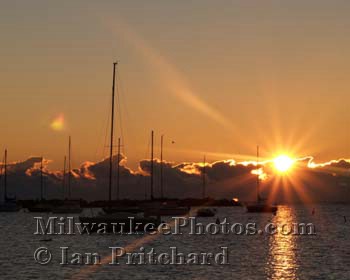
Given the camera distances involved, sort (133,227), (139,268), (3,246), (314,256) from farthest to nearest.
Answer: (133,227)
(3,246)
(314,256)
(139,268)

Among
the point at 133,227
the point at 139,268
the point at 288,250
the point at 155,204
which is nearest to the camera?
the point at 139,268

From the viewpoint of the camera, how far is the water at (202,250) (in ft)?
184

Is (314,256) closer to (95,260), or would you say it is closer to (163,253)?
(163,253)

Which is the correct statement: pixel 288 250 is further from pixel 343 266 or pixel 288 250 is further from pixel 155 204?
pixel 155 204

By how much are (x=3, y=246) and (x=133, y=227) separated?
59.0ft

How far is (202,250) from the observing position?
261ft

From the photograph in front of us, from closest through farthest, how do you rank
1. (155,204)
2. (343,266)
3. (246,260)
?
(343,266), (246,260), (155,204)

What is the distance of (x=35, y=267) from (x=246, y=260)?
19.2 m

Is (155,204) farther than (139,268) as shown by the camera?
Yes

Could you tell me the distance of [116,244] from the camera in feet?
280

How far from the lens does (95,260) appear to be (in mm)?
66188

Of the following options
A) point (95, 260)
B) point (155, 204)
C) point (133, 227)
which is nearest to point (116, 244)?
point (133, 227)

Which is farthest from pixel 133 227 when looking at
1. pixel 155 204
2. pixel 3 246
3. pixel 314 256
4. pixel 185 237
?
pixel 155 204

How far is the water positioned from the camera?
56156mm
